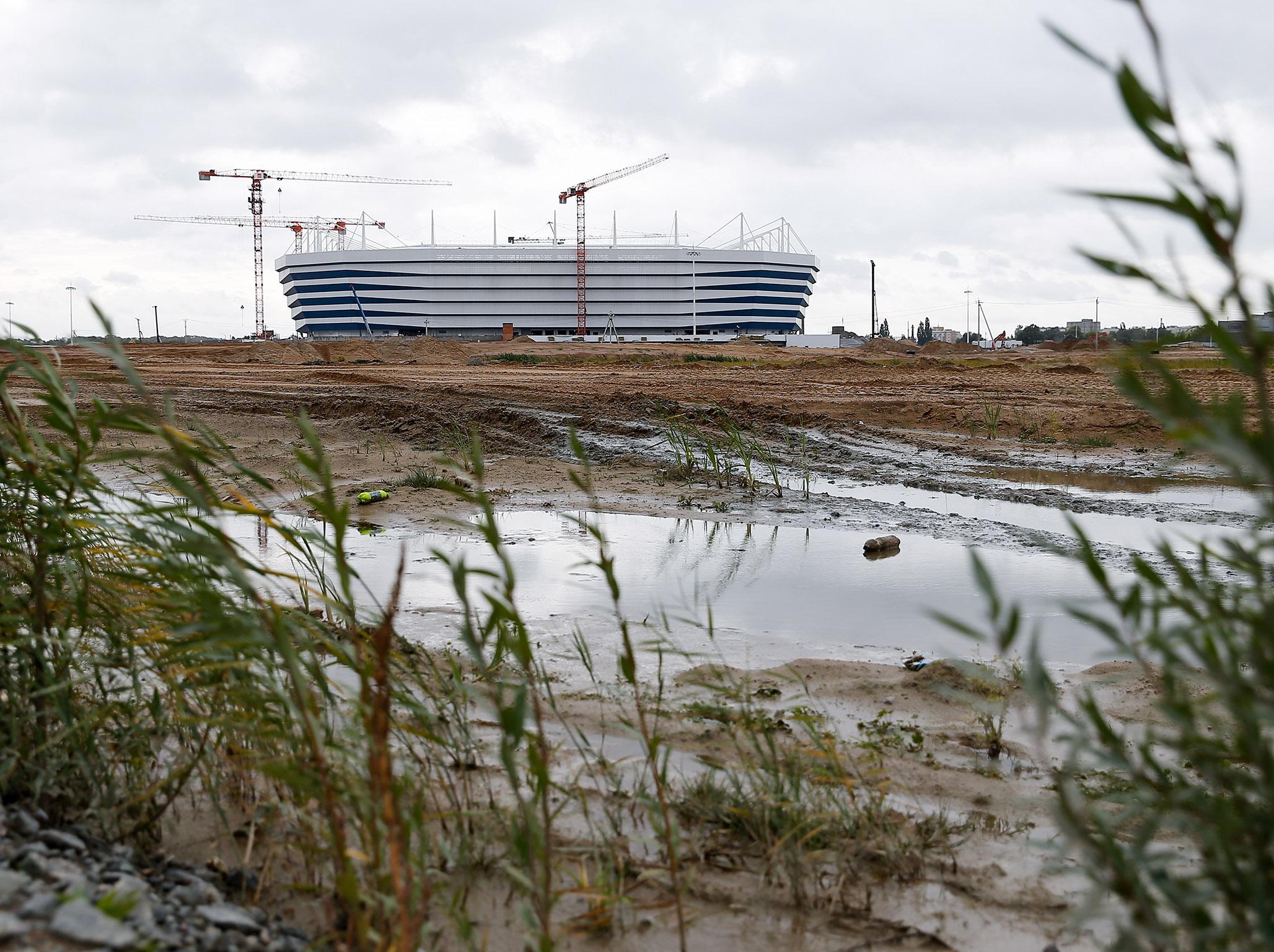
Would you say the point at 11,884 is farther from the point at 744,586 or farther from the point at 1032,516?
the point at 1032,516

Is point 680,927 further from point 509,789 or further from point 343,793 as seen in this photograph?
point 509,789

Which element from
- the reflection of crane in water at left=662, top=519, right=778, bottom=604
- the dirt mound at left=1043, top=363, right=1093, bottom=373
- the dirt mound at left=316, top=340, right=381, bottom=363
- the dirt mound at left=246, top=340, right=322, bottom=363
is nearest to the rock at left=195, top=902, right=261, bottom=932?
the reflection of crane in water at left=662, top=519, right=778, bottom=604

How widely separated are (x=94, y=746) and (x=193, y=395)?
1566 centimetres

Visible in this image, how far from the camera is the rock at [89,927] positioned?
1473 millimetres

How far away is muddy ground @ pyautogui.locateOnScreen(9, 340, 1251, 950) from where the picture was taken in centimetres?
229

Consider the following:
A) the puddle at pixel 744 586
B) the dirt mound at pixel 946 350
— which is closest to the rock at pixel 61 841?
the puddle at pixel 744 586

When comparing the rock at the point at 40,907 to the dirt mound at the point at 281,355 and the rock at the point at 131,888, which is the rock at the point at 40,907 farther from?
the dirt mound at the point at 281,355

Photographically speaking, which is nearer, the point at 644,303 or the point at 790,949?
the point at 790,949

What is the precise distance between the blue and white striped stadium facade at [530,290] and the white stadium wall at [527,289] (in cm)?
10

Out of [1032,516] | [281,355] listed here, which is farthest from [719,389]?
[281,355]

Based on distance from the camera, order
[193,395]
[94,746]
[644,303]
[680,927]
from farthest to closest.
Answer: [644,303] → [193,395] → [94,746] → [680,927]

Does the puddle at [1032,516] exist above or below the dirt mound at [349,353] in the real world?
below

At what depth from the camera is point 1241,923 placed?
120cm

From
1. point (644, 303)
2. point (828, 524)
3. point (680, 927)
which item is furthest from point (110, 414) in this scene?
point (644, 303)
